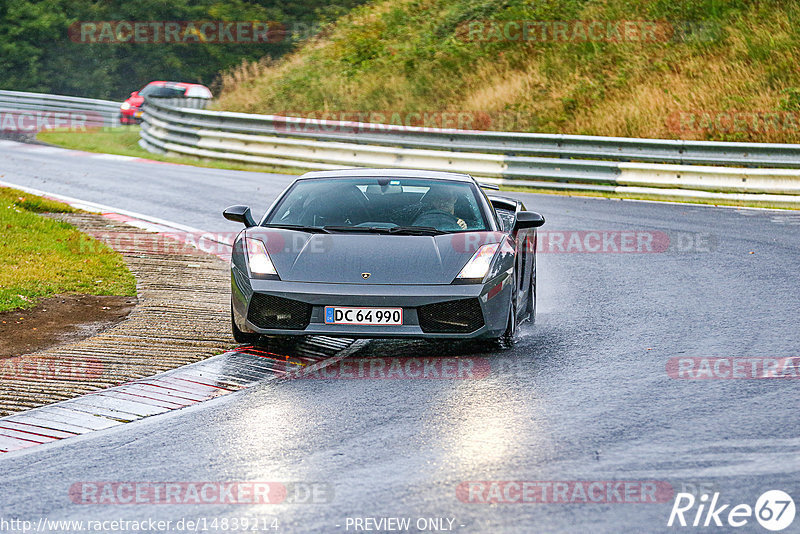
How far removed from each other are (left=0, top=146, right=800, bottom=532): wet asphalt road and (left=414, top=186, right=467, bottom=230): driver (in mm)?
939

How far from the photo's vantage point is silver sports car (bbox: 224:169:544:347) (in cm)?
741

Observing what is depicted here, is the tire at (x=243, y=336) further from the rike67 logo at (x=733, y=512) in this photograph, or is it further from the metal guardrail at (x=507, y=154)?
the metal guardrail at (x=507, y=154)

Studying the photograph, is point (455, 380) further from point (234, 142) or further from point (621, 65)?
point (621, 65)

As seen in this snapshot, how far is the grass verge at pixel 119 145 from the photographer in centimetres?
2462

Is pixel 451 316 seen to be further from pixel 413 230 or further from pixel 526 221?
pixel 526 221

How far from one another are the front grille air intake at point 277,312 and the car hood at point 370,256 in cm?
19

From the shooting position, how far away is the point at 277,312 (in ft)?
24.8

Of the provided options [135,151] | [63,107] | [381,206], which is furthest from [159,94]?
[381,206]

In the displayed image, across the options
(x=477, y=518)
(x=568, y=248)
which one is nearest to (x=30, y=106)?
(x=568, y=248)

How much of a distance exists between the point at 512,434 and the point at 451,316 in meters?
1.81

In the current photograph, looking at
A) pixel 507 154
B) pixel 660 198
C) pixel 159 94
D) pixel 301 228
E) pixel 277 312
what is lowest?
pixel 660 198

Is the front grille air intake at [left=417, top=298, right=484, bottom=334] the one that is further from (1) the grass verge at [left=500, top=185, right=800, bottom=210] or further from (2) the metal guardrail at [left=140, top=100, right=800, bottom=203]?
(2) the metal guardrail at [left=140, top=100, right=800, bottom=203]

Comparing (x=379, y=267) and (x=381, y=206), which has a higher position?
(x=381, y=206)

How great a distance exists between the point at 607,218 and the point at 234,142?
1170cm
